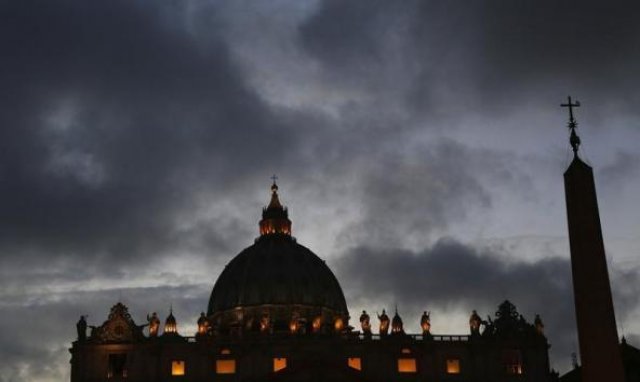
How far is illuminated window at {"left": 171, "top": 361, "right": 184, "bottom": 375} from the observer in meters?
120

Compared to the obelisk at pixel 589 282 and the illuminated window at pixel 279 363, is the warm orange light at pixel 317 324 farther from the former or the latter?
the obelisk at pixel 589 282

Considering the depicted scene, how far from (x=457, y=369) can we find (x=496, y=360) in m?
4.72

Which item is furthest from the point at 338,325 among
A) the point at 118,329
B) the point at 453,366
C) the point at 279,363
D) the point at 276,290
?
the point at 118,329

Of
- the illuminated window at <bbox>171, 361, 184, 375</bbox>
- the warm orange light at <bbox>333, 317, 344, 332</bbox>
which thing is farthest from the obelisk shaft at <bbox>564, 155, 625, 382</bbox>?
the warm orange light at <bbox>333, 317, 344, 332</bbox>

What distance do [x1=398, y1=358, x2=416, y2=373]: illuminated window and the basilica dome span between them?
1901 cm

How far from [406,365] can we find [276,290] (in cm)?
3200

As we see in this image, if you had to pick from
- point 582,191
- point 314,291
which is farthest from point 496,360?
point 582,191

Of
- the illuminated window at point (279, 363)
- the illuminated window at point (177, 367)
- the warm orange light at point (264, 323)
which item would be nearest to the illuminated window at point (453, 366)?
the illuminated window at point (279, 363)

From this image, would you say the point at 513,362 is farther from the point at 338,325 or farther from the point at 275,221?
the point at 275,221

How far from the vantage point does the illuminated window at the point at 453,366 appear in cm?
12000

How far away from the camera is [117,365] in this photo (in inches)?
4803

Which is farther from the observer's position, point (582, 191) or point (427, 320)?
point (427, 320)

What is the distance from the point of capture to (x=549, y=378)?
398 ft

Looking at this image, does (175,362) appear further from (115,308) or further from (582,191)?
A: (582,191)
